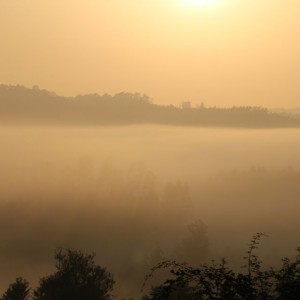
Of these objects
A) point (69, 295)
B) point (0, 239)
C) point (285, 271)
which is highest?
point (285, 271)

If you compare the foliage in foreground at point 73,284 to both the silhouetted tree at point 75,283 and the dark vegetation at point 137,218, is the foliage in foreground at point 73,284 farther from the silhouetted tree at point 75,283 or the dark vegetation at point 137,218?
the dark vegetation at point 137,218

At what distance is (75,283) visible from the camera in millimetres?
47062

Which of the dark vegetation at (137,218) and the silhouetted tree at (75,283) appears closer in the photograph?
the silhouetted tree at (75,283)

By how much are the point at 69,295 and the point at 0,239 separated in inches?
2764

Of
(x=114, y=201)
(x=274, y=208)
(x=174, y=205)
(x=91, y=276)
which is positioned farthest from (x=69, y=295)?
(x=274, y=208)

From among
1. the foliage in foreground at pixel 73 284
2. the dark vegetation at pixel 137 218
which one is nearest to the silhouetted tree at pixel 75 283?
the foliage in foreground at pixel 73 284

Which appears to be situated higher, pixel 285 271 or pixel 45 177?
pixel 285 271

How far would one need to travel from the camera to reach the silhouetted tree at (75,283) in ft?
150

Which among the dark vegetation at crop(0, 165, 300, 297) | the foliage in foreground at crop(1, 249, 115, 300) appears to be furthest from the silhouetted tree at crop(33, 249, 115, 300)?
the dark vegetation at crop(0, 165, 300, 297)

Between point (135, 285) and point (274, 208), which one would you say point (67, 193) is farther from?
point (135, 285)

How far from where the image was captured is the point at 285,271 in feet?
33.2

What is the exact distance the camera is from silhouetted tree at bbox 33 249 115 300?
45.7 m

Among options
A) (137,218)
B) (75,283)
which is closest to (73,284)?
(75,283)

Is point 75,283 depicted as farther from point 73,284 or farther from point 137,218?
point 137,218
